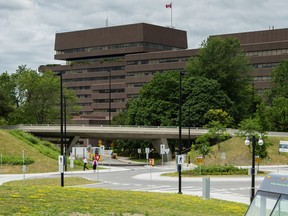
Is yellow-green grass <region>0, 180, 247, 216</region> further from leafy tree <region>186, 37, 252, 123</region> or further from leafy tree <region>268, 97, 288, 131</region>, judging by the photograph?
leafy tree <region>186, 37, 252, 123</region>

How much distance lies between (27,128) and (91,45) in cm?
7681

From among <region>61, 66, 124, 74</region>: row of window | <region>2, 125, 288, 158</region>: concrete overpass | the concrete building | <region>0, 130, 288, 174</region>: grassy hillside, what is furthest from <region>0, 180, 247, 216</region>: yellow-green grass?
<region>61, 66, 124, 74</region>: row of window

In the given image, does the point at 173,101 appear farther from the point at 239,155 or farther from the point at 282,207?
the point at 282,207

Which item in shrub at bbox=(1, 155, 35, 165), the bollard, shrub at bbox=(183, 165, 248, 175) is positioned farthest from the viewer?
shrub at bbox=(1, 155, 35, 165)

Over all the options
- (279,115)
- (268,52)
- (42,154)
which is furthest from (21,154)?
(268,52)

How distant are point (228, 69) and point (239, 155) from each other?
29637mm

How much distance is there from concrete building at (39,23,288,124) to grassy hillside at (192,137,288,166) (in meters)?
48.9

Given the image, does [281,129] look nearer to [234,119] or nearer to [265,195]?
[234,119]

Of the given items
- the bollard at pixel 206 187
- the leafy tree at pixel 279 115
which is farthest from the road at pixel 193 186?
the leafy tree at pixel 279 115

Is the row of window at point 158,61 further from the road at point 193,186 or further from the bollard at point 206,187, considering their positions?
the bollard at point 206,187

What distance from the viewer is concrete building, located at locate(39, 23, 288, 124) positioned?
134 meters

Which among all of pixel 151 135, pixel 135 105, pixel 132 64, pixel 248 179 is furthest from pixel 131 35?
pixel 248 179

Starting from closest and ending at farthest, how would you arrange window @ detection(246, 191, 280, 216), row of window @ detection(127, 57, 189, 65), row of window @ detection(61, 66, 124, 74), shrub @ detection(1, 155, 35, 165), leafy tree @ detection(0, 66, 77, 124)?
1. window @ detection(246, 191, 280, 216)
2. shrub @ detection(1, 155, 35, 165)
3. leafy tree @ detection(0, 66, 77, 124)
4. row of window @ detection(127, 57, 189, 65)
5. row of window @ detection(61, 66, 124, 74)

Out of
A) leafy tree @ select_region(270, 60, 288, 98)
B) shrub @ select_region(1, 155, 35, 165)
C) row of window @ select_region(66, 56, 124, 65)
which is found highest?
row of window @ select_region(66, 56, 124, 65)
